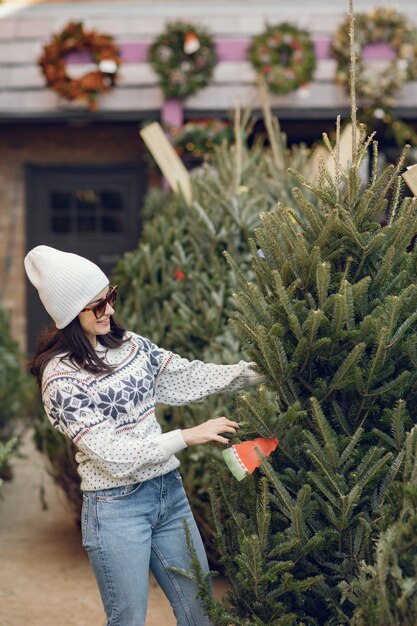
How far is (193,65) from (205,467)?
609cm

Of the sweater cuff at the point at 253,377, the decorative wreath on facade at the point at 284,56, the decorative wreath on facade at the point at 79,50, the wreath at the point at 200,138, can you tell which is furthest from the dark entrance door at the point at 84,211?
the sweater cuff at the point at 253,377

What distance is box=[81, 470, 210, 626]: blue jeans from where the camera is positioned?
301cm

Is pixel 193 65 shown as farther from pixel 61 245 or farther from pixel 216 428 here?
pixel 216 428

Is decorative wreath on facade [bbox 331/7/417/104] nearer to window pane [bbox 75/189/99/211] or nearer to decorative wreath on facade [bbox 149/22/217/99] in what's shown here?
decorative wreath on facade [bbox 149/22/217/99]

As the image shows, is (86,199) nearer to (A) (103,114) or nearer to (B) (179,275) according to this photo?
(A) (103,114)

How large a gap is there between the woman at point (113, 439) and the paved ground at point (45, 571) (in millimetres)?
1388

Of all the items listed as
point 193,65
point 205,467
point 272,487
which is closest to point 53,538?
point 205,467

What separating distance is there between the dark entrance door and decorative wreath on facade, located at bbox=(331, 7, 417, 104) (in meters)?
2.53

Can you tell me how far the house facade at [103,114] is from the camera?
10023 millimetres

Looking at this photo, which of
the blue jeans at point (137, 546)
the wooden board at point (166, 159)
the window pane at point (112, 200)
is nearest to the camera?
the blue jeans at point (137, 546)

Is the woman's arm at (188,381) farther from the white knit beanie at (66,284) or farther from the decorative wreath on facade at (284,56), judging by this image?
the decorative wreath on facade at (284,56)

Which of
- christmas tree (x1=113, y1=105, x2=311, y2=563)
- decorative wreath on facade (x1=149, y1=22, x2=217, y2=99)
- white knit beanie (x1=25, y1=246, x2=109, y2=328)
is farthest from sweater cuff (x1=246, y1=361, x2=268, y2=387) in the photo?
decorative wreath on facade (x1=149, y1=22, x2=217, y2=99)

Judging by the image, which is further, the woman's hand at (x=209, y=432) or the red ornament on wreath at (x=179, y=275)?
the red ornament on wreath at (x=179, y=275)

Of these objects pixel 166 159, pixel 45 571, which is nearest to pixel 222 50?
pixel 166 159
